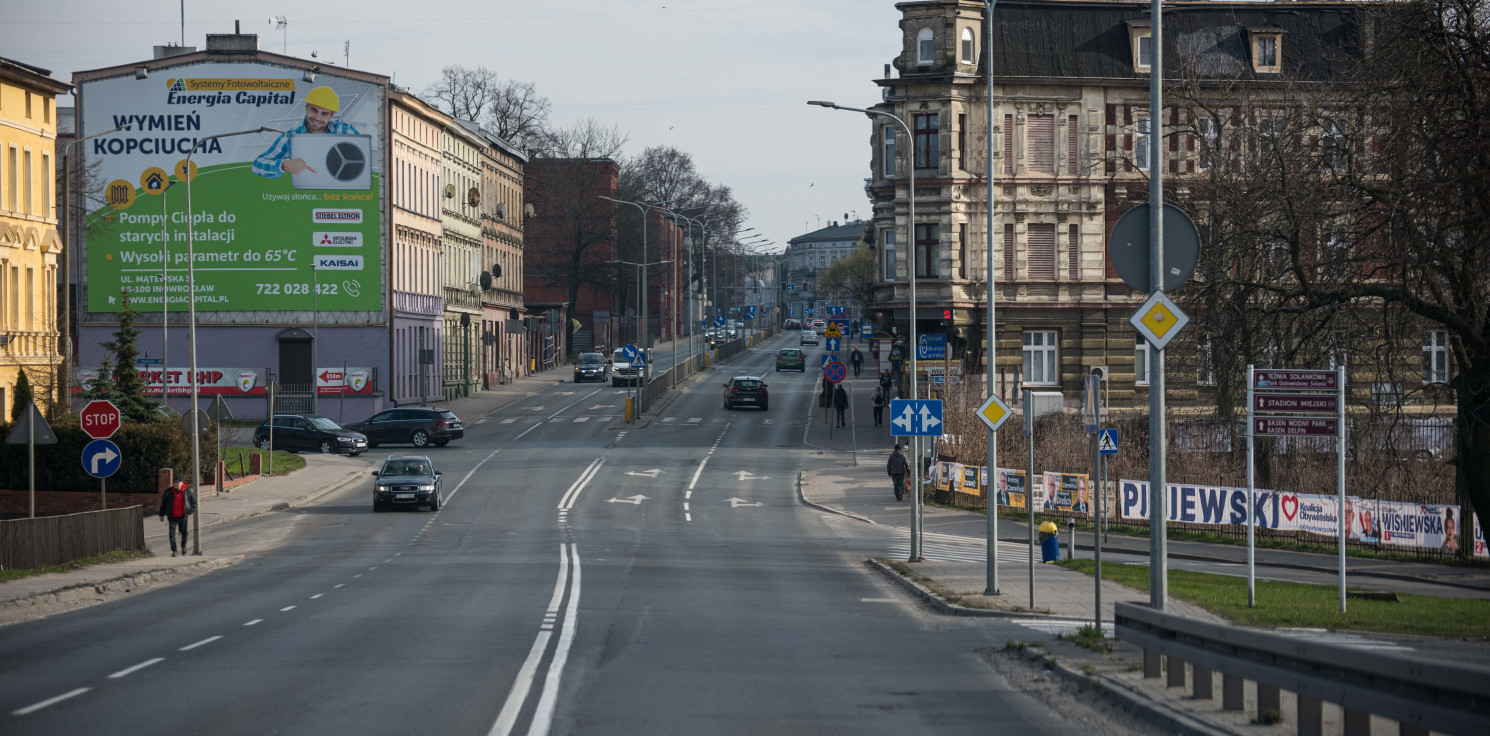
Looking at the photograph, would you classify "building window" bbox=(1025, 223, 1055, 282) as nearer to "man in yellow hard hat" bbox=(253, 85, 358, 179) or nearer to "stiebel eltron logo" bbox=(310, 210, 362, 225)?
"stiebel eltron logo" bbox=(310, 210, 362, 225)

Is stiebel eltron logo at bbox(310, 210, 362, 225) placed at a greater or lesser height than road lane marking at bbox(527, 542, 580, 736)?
greater

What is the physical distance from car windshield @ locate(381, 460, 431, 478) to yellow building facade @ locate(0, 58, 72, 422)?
10.6m

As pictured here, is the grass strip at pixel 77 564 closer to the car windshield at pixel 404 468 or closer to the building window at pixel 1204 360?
the car windshield at pixel 404 468

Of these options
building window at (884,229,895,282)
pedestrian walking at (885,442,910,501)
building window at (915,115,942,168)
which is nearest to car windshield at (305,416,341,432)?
building window at (884,229,895,282)

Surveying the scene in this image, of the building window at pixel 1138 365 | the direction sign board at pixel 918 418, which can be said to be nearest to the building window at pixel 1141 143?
the building window at pixel 1138 365

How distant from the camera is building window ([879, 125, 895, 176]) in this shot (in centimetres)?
5262

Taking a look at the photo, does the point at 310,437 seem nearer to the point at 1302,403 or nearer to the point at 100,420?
the point at 100,420

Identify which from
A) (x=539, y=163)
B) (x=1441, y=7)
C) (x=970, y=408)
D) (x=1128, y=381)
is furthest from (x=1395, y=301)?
(x=539, y=163)

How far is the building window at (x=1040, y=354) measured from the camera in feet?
176

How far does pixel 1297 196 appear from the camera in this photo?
30.1 metres

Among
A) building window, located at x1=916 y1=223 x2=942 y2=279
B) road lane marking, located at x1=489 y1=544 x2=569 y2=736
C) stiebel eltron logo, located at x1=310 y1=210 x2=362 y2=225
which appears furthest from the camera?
stiebel eltron logo, located at x1=310 y1=210 x2=362 y2=225

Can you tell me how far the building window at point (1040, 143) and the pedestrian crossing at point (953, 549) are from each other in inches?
969

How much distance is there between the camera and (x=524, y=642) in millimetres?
14523

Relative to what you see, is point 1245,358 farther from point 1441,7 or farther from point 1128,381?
point 1128,381
